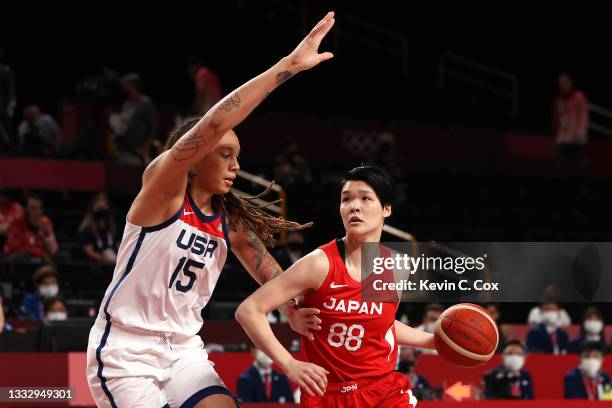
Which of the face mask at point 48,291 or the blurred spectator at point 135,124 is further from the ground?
the blurred spectator at point 135,124

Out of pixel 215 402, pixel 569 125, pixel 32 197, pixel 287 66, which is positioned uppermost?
pixel 569 125

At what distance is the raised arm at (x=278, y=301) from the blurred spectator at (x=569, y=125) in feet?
42.9

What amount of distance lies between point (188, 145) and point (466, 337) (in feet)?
5.84

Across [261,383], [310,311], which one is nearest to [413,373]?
[261,383]

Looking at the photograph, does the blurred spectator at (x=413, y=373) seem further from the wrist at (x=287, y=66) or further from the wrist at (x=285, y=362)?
the wrist at (x=287, y=66)

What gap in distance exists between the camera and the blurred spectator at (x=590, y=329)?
11.8 metres

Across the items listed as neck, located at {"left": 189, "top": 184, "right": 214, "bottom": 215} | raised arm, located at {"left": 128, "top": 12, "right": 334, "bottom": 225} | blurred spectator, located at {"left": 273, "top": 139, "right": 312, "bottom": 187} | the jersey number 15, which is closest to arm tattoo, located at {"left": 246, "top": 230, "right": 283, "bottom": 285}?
neck, located at {"left": 189, "top": 184, "right": 214, "bottom": 215}

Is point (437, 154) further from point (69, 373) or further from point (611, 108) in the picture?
point (69, 373)

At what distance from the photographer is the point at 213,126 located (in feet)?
15.1

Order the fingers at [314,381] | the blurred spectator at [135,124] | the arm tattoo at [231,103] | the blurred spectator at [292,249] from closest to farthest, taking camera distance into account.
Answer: the arm tattoo at [231,103] < the fingers at [314,381] < the blurred spectator at [292,249] < the blurred spectator at [135,124]

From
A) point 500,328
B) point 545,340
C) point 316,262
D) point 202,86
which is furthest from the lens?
point 202,86

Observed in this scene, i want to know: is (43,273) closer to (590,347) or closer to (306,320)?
(590,347)

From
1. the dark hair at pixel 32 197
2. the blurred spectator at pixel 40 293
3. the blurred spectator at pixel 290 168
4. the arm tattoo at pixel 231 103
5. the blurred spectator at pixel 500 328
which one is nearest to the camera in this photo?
the arm tattoo at pixel 231 103

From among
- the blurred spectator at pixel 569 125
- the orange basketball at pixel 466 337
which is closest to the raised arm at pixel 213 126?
the orange basketball at pixel 466 337
